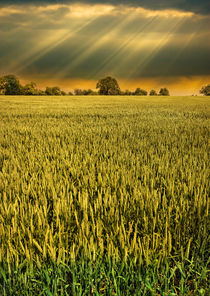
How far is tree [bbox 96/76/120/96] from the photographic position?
7750cm

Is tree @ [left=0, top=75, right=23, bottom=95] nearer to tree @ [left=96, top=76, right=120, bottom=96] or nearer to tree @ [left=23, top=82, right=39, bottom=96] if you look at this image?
tree @ [left=23, top=82, right=39, bottom=96]

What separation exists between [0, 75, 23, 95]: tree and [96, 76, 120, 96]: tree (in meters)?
28.3

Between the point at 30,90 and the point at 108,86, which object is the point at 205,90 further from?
the point at 30,90

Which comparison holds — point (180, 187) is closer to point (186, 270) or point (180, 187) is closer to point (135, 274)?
point (186, 270)

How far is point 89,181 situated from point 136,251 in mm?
927

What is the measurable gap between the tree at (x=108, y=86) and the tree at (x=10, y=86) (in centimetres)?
2828

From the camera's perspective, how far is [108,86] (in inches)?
3056

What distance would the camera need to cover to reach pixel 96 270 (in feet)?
3.08

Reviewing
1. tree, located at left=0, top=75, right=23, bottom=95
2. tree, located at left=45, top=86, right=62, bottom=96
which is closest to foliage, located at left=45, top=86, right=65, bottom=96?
tree, located at left=45, top=86, right=62, bottom=96

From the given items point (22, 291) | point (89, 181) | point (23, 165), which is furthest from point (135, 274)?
point (23, 165)

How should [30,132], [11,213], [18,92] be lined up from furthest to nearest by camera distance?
[18,92]
[30,132]
[11,213]

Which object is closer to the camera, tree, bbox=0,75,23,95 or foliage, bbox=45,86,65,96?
tree, bbox=0,75,23,95

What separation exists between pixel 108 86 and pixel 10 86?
32203 millimetres

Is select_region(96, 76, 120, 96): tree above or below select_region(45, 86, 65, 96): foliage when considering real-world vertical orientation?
above
